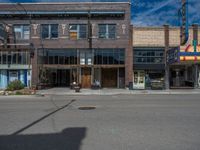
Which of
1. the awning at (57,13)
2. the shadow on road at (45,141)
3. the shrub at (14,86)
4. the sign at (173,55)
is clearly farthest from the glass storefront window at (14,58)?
the shadow on road at (45,141)

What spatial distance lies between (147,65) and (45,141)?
26686mm

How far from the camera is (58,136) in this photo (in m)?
7.64

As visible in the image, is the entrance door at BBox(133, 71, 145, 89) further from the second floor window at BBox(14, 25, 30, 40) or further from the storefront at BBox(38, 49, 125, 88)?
the second floor window at BBox(14, 25, 30, 40)

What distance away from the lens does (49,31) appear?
33.2 metres

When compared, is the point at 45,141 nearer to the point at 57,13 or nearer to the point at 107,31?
the point at 107,31

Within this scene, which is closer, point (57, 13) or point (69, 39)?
point (57, 13)

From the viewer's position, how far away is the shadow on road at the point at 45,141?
6.52 m

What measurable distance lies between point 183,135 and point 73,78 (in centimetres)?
2701

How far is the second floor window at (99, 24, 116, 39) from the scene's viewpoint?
3281 centimetres

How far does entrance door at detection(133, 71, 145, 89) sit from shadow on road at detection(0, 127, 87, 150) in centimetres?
2505

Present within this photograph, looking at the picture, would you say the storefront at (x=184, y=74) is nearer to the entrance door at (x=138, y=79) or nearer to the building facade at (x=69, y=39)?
the entrance door at (x=138, y=79)

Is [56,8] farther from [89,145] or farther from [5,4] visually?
[89,145]

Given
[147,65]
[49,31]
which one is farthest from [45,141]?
[49,31]

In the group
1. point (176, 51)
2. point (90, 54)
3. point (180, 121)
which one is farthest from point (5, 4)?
point (180, 121)
